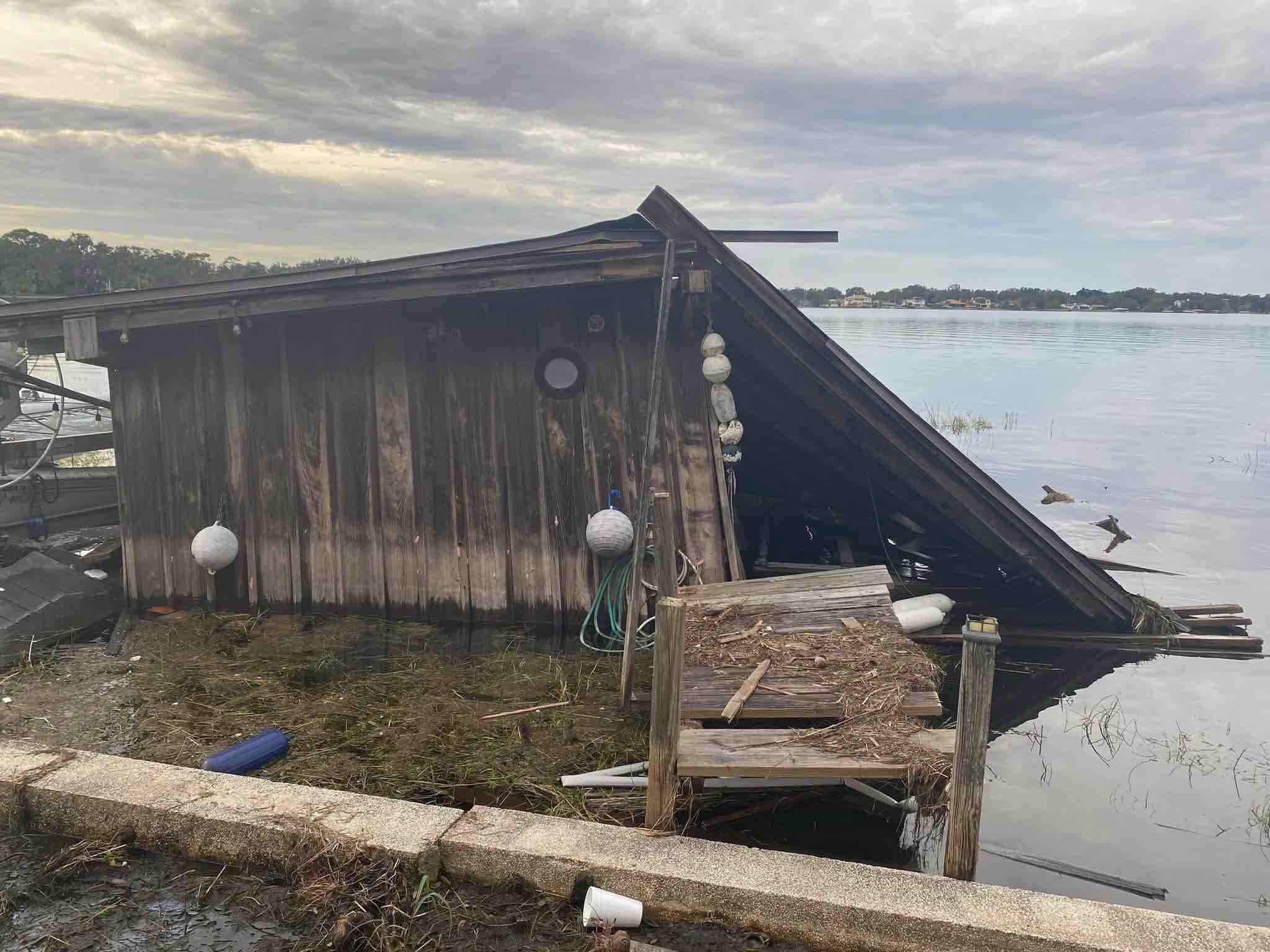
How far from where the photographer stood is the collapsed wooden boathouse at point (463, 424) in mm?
7586

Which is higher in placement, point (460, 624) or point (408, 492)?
point (408, 492)

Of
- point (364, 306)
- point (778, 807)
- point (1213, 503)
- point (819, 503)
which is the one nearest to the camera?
point (778, 807)

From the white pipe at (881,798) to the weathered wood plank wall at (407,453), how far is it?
2730 mm

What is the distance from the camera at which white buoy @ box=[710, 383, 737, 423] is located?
775 centimetres

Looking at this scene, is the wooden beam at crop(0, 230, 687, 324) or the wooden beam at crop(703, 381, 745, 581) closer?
the wooden beam at crop(0, 230, 687, 324)

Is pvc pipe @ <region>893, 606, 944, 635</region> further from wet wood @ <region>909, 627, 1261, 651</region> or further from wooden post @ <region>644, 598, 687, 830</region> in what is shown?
wooden post @ <region>644, 598, 687, 830</region>

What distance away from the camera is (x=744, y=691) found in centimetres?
535

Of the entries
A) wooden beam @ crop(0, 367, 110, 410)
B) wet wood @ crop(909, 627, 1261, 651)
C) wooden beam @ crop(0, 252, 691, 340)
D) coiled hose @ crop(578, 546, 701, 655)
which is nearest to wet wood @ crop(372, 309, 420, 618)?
wooden beam @ crop(0, 252, 691, 340)

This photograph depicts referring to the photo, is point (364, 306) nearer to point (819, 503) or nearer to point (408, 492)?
point (408, 492)

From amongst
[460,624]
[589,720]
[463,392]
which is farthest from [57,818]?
[463,392]

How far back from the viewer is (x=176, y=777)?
17.1 ft

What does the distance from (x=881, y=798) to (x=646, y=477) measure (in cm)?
294

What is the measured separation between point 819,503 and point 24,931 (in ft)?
30.9

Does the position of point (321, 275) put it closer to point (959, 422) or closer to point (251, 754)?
point (251, 754)
